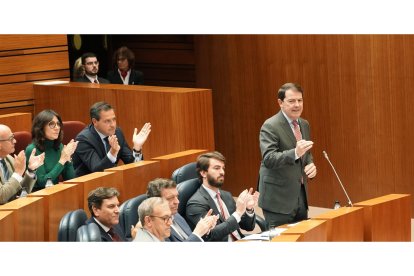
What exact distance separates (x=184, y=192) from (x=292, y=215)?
0.64 m

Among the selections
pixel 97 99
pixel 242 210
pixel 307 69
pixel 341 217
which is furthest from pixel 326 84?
pixel 341 217

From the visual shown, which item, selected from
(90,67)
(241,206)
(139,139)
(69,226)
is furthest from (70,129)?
(69,226)

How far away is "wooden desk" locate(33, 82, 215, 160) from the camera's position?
7.36m

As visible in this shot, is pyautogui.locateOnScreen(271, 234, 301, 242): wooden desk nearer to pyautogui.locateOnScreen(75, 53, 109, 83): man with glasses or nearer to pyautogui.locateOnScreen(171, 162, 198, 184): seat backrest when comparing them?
pyautogui.locateOnScreen(171, 162, 198, 184): seat backrest

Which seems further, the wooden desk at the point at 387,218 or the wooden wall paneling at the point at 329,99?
the wooden wall paneling at the point at 329,99

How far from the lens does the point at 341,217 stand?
4.89m

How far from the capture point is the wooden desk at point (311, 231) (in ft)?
14.8

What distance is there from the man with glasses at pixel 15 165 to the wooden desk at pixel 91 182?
0.27 meters

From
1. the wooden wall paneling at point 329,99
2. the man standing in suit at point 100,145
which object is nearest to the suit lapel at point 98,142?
the man standing in suit at point 100,145

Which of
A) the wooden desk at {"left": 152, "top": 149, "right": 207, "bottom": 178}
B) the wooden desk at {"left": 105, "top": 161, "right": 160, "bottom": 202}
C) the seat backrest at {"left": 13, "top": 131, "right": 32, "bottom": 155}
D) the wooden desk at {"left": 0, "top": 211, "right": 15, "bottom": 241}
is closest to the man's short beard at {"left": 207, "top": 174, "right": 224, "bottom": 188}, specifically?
the wooden desk at {"left": 105, "top": 161, "right": 160, "bottom": 202}

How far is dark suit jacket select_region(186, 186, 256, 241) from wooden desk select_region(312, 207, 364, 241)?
28.4 inches

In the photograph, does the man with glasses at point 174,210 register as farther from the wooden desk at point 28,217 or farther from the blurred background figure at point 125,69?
the blurred background figure at point 125,69

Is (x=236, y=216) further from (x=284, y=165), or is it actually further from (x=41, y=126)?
(x=41, y=126)
